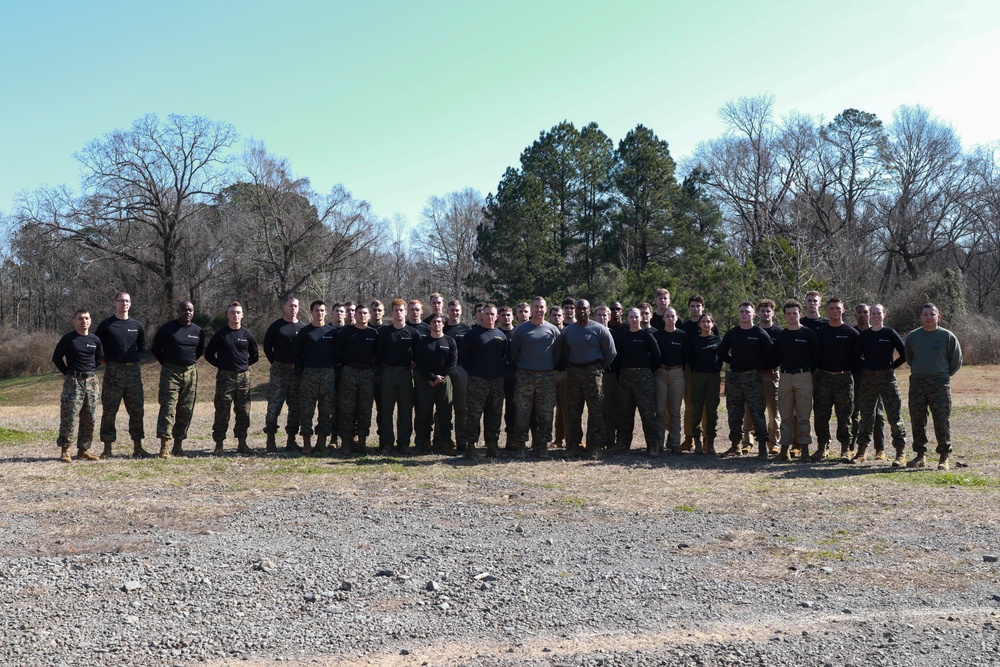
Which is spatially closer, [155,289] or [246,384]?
[246,384]

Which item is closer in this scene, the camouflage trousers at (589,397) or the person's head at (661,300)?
the camouflage trousers at (589,397)

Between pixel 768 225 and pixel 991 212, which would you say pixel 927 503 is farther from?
pixel 991 212

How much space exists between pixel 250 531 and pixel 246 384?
4.80m

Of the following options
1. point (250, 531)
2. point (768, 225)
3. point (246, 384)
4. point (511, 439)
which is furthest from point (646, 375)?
point (768, 225)

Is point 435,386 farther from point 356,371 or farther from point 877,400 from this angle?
point 877,400

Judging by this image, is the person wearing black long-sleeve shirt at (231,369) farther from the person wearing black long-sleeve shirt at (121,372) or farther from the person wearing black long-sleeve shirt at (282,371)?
the person wearing black long-sleeve shirt at (121,372)

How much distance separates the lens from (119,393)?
10.7 metres

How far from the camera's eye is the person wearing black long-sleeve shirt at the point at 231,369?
1112 cm

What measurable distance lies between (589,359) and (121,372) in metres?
6.04

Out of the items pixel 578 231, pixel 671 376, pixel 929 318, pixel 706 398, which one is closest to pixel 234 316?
pixel 671 376

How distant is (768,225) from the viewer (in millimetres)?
46500

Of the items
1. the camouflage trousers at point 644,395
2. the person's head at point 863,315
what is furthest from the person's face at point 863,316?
the camouflage trousers at point 644,395

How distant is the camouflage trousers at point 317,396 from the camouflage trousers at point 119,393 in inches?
79.5

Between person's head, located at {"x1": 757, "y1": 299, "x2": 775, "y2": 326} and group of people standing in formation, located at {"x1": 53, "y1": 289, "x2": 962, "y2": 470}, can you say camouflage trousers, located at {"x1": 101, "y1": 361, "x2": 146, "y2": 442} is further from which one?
person's head, located at {"x1": 757, "y1": 299, "x2": 775, "y2": 326}
